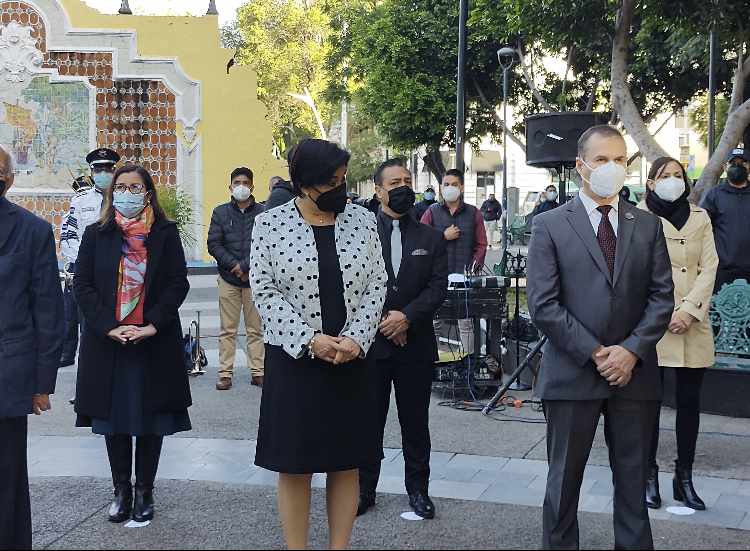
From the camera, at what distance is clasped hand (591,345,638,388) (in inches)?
156

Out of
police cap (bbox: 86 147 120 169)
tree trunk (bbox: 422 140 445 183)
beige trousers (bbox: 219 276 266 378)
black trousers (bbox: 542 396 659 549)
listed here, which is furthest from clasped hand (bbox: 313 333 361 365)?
tree trunk (bbox: 422 140 445 183)

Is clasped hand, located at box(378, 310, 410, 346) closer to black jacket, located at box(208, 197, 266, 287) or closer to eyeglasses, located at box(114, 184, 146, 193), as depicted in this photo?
eyeglasses, located at box(114, 184, 146, 193)

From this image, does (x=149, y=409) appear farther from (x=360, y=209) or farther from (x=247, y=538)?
(x=360, y=209)

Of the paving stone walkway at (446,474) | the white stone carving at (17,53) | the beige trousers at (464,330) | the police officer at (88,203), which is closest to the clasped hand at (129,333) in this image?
the paving stone walkway at (446,474)

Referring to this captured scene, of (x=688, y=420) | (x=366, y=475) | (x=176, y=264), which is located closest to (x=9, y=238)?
(x=176, y=264)

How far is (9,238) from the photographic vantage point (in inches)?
167

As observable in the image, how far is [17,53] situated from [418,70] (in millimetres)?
13162

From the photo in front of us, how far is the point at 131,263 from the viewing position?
17.3 feet

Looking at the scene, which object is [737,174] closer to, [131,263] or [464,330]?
[464,330]

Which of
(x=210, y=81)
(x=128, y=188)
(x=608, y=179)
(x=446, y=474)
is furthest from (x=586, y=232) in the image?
(x=210, y=81)

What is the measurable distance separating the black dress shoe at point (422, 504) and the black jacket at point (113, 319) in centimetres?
146

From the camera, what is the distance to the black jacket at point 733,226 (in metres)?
8.40

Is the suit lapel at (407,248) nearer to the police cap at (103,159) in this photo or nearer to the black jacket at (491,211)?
the police cap at (103,159)

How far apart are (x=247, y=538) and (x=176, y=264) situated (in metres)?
1.70
